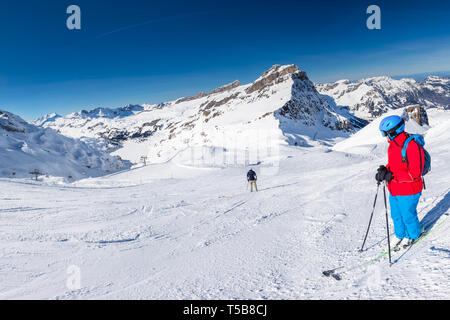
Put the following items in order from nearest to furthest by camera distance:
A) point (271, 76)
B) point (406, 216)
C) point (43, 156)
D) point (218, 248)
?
point (406, 216), point (218, 248), point (43, 156), point (271, 76)

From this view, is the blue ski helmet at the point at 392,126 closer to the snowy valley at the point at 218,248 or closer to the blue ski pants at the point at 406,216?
the blue ski pants at the point at 406,216

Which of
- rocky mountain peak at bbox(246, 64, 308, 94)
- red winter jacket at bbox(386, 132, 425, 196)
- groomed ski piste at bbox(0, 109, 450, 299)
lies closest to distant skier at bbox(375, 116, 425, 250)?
red winter jacket at bbox(386, 132, 425, 196)

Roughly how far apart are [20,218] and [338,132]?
408 feet

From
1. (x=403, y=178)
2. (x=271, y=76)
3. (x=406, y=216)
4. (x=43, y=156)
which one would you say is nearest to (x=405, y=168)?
(x=403, y=178)

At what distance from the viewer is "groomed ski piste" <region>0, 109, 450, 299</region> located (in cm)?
330

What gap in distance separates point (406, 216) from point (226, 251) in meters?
3.18

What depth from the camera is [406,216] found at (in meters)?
3.80

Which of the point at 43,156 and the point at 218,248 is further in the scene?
the point at 43,156

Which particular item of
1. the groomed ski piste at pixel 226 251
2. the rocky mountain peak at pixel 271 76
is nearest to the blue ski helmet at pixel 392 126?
the groomed ski piste at pixel 226 251

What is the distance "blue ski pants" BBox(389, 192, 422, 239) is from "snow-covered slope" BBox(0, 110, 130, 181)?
97.5 ft

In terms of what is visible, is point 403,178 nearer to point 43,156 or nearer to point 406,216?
point 406,216

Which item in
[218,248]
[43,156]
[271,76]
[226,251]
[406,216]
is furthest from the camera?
[271,76]

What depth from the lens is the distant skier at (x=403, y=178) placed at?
3.62 m

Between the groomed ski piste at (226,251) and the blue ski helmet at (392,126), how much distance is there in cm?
172
